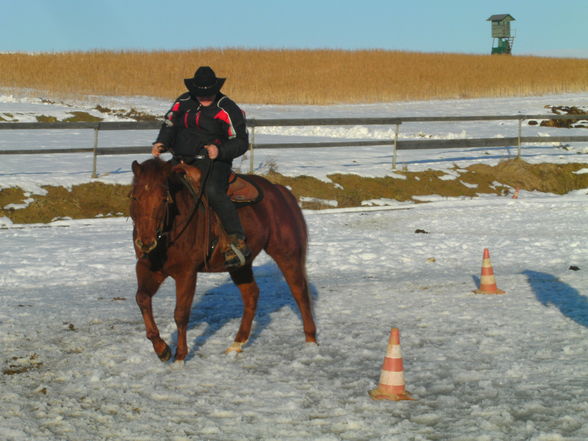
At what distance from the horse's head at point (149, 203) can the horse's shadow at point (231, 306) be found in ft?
4.56

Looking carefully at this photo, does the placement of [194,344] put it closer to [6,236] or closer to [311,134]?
[6,236]

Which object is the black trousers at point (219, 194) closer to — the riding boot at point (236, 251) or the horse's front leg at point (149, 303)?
the riding boot at point (236, 251)

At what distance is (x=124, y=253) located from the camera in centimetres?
1277

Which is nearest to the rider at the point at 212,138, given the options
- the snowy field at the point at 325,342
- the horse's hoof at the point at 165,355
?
the horse's hoof at the point at 165,355

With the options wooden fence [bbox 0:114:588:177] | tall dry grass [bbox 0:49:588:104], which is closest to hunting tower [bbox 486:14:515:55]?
tall dry grass [bbox 0:49:588:104]

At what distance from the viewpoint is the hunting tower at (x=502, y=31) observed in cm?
8112

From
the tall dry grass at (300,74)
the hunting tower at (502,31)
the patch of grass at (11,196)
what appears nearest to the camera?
the patch of grass at (11,196)

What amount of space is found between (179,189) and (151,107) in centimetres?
3191

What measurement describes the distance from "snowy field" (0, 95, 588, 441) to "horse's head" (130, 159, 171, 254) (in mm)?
1125

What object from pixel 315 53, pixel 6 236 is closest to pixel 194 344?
pixel 6 236

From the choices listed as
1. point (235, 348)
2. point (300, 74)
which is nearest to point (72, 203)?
point (235, 348)

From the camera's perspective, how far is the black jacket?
7234 mm

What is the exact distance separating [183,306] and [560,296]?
5.07m

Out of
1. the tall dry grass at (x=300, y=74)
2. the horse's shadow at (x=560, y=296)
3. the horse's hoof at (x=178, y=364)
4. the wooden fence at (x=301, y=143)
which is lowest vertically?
the horse's hoof at (x=178, y=364)
